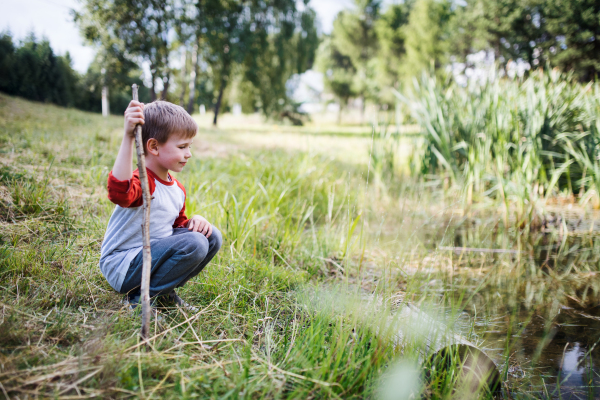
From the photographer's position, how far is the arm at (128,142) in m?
0.89

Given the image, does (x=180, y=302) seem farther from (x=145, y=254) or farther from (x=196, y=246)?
(x=145, y=254)

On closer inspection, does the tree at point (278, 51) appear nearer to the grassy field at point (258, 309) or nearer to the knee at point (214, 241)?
the grassy field at point (258, 309)

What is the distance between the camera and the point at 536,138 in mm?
2793

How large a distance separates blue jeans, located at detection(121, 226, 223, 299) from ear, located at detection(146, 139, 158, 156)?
0.29 metres

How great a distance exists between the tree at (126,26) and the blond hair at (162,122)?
26.0 feet

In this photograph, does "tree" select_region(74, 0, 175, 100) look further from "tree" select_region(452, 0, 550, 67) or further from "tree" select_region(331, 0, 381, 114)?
"tree" select_region(331, 0, 381, 114)

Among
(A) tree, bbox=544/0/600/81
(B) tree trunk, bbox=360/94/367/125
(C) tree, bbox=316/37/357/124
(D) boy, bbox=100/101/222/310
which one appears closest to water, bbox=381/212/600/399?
(D) boy, bbox=100/101/222/310

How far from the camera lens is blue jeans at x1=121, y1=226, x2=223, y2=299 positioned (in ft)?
3.70

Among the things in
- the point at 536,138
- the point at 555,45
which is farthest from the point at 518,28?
the point at 536,138

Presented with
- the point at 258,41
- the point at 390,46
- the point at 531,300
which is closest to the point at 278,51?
the point at 258,41

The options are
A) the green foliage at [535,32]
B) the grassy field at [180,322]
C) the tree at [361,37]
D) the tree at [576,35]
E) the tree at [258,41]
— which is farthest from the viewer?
the tree at [361,37]

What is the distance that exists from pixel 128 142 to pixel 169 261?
0.43 meters

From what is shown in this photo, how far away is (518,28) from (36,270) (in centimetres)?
1474

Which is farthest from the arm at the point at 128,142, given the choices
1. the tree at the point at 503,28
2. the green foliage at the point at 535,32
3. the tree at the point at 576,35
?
the tree at the point at 503,28
